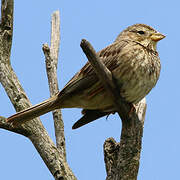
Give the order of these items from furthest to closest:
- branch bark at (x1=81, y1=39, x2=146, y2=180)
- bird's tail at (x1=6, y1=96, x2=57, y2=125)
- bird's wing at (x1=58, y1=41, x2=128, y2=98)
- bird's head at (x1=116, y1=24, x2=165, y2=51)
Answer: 1. bird's head at (x1=116, y1=24, x2=165, y2=51)
2. bird's wing at (x1=58, y1=41, x2=128, y2=98)
3. bird's tail at (x1=6, y1=96, x2=57, y2=125)
4. branch bark at (x1=81, y1=39, x2=146, y2=180)

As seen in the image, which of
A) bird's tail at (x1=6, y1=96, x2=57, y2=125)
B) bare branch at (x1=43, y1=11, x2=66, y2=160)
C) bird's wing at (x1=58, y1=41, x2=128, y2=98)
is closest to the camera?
bird's tail at (x1=6, y1=96, x2=57, y2=125)

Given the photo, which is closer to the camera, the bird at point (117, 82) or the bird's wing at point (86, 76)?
the bird at point (117, 82)

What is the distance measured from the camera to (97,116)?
5016 millimetres

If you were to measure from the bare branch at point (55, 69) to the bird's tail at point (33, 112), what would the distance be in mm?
218

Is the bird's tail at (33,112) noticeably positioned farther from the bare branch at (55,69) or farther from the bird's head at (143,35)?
the bird's head at (143,35)

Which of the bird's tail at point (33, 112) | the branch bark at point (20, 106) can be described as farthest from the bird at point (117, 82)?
the branch bark at point (20, 106)

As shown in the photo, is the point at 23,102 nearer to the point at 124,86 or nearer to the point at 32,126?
the point at 32,126

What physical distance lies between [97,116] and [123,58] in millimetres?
902

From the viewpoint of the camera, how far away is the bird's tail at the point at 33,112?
421cm

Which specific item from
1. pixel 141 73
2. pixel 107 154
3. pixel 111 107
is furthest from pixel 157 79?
pixel 107 154

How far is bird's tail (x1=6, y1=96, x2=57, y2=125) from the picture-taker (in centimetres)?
421

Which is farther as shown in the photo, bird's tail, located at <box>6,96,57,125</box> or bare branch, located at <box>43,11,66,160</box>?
bare branch, located at <box>43,11,66,160</box>

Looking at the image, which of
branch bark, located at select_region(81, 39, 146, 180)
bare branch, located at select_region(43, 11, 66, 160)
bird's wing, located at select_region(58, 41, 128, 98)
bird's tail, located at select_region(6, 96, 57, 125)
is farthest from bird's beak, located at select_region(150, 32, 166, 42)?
bird's tail, located at select_region(6, 96, 57, 125)

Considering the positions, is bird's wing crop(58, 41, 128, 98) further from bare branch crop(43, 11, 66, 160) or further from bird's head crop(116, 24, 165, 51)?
bird's head crop(116, 24, 165, 51)
